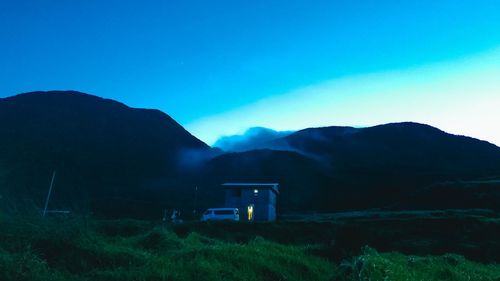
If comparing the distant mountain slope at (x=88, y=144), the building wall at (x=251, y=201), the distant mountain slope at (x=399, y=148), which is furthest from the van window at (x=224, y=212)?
the distant mountain slope at (x=399, y=148)

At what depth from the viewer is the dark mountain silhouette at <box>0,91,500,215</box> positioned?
285 ft

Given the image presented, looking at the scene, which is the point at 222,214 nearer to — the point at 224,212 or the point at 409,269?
the point at 224,212

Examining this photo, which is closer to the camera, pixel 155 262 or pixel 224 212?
pixel 155 262

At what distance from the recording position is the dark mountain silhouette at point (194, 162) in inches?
3420

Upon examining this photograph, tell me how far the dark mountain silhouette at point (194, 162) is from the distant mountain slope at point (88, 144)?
32cm

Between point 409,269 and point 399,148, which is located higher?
point 399,148

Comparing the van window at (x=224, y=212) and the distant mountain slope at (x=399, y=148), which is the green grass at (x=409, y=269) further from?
the distant mountain slope at (x=399, y=148)

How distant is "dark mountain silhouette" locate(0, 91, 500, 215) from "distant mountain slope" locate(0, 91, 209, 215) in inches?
12.6

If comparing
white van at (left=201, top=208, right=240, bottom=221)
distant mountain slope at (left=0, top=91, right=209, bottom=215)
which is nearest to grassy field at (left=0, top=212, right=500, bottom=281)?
white van at (left=201, top=208, right=240, bottom=221)

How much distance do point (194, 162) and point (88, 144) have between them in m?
32.3

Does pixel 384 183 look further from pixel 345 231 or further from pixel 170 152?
pixel 345 231

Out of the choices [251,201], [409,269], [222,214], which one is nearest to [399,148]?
[251,201]

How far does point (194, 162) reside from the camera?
5118 inches

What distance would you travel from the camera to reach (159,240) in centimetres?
1866
